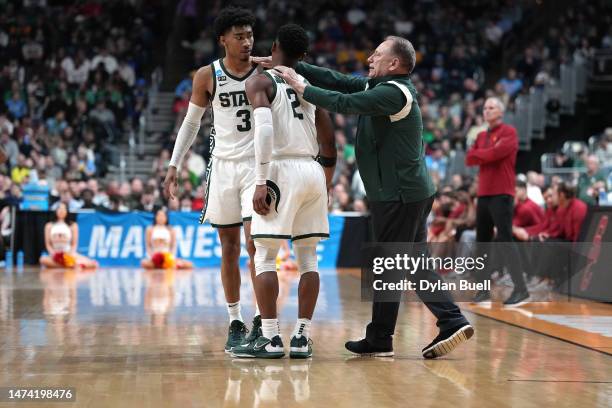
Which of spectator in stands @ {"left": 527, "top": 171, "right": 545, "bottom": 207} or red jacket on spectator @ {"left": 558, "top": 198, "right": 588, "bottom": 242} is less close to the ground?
spectator in stands @ {"left": 527, "top": 171, "right": 545, "bottom": 207}

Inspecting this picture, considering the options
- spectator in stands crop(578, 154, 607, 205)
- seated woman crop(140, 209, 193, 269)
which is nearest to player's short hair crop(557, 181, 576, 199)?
spectator in stands crop(578, 154, 607, 205)

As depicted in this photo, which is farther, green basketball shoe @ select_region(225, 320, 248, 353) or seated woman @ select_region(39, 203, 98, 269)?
seated woman @ select_region(39, 203, 98, 269)

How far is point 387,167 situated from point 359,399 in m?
1.93

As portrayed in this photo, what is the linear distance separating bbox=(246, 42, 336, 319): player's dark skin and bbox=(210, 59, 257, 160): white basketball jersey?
0.44m

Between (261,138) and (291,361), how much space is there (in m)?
1.40

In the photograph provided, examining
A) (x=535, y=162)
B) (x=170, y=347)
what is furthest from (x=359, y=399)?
(x=535, y=162)

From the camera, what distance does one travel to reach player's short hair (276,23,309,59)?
6219mm

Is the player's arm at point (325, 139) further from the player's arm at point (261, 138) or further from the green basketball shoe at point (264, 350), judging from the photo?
the green basketball shoe at point (264, 350)

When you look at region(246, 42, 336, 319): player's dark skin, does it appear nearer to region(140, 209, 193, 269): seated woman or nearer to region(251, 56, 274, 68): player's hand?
region(251, 56, 274, 68): player's hand

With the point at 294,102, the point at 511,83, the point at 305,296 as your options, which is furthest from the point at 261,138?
the point at 511,83

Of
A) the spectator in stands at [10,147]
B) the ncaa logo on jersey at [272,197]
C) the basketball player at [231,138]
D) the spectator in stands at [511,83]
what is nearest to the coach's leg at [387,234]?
the ncaa logo on jersey at [272,197]

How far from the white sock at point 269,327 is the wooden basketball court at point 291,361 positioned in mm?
243

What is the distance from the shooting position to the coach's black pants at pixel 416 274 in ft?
20.9

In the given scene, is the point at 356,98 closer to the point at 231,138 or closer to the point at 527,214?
the point at 231,138
